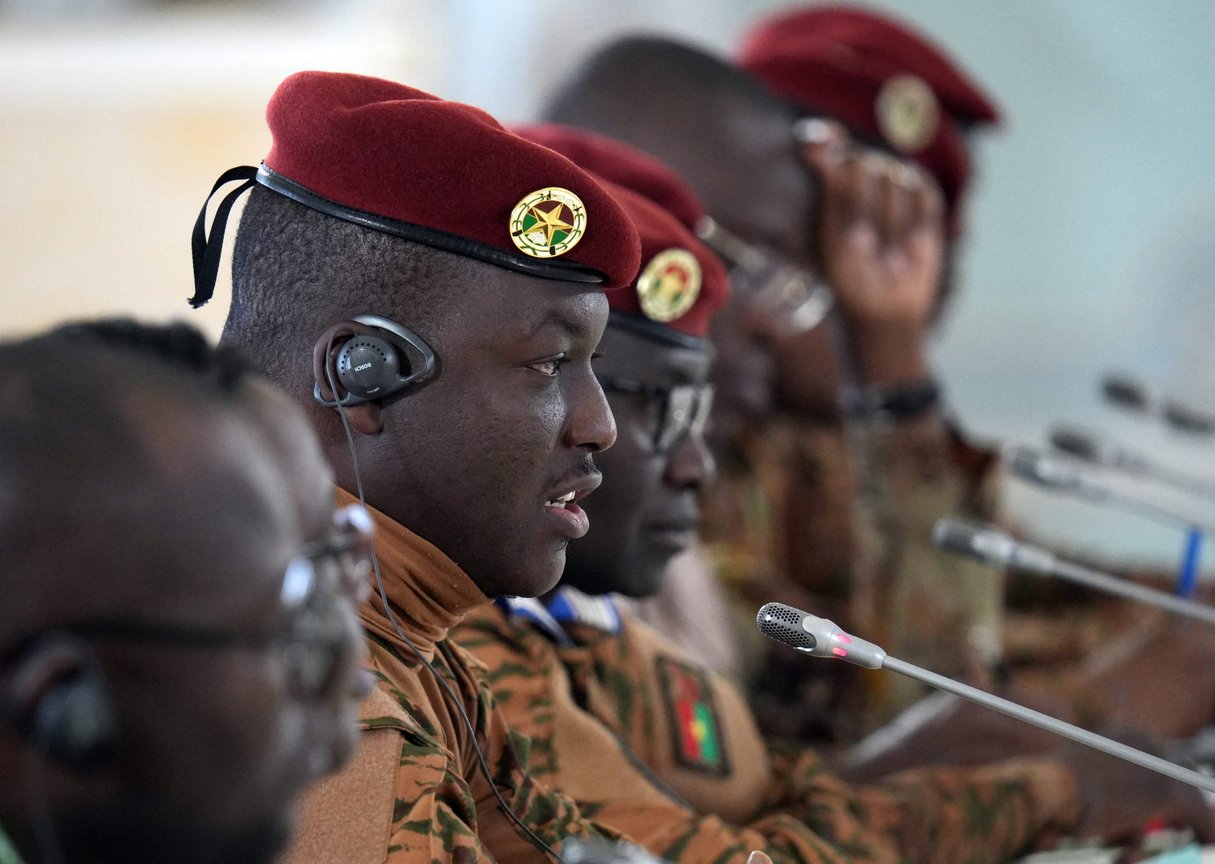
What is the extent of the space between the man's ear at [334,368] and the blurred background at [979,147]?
251 centimetres

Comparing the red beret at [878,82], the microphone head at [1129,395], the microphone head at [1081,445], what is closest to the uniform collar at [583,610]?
the microphone head at [1081,445]

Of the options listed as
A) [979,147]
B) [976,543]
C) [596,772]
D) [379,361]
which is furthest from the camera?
[979,147]

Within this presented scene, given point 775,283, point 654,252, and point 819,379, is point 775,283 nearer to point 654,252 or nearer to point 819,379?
point 819,379

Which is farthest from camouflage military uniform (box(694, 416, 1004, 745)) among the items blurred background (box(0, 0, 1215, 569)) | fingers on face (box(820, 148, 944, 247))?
blurred background (box(0, 0, 1215, 569))

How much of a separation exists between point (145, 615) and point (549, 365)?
57 centimetres

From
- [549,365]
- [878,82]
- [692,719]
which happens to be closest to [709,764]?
[692,719]

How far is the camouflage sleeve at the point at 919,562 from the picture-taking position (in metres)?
2.71

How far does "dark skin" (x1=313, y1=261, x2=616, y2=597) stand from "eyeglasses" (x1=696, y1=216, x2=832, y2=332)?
4.26 ft

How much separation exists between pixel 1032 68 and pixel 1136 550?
1517mm

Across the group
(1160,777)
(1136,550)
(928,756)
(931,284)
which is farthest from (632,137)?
(1136,550)

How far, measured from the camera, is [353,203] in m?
1.24

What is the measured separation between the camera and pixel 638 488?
1.70 meters

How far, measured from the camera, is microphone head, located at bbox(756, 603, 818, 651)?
129 cm

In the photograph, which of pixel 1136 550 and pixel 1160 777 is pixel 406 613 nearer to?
pixel 1160 777
